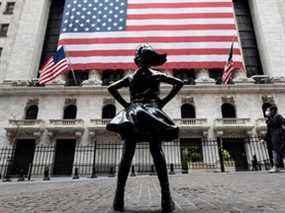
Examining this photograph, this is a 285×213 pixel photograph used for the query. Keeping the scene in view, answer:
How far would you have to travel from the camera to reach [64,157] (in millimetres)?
20750

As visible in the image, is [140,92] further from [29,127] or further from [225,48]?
[29,127]

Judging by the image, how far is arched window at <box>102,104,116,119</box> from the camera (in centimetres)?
2239

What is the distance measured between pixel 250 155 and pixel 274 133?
44.5ft

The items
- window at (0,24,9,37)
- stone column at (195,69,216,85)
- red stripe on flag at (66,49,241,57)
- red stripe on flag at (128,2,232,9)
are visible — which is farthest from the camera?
window at (0,24,9,37)

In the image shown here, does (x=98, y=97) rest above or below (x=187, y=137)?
above

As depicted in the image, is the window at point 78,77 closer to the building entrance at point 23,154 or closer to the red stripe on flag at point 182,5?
the building entrance at point 23,154

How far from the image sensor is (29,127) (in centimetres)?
2017

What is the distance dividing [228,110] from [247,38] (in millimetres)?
12151

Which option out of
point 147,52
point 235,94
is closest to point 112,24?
point 235,94

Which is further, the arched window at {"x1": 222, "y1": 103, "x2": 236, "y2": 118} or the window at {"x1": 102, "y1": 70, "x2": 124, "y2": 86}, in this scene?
the window at {"x1": 102, "y1": 70, "x2": 124, "y2": 86}

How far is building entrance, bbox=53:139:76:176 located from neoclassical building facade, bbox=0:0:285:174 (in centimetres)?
9

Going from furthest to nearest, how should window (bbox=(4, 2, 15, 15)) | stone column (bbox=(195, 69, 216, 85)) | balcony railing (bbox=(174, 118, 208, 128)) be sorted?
window (bbox=(4, 2, 15, 15))
stone column (bbox=(195, 69, 216, 85))
balcony railing (bbox=(174, 118, 208, 128))

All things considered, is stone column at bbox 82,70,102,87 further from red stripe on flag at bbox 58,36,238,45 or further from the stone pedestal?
the stone pedestal

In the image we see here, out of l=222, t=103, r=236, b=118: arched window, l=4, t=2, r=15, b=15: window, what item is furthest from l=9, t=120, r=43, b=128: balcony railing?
l=222, t=103, r=236, b=118: arched window
